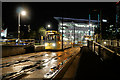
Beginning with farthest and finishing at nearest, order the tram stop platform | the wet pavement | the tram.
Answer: the tram < the wet pavement < the tram stop platform

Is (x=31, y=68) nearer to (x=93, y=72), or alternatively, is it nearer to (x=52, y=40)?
(x=93, y=72)

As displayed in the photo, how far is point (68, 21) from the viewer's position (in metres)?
117

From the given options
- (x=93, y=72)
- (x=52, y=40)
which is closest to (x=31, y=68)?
(x=93, y=72)

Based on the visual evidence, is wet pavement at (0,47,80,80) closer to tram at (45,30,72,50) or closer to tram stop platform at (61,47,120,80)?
tram stop platform at (61,47,120,80)

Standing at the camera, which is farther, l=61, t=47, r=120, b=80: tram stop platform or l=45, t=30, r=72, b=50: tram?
l=45, t=30, r=72, b=50: tram

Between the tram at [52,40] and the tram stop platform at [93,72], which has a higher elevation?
the tram at [52,40]

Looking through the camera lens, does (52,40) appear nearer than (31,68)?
No

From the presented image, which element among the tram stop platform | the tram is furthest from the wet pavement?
the tram

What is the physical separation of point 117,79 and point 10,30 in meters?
66.6

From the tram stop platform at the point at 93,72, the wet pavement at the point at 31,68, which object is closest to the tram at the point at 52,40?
the wet pavement at the point at 31,68

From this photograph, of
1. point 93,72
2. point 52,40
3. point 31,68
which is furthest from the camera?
point 52,40

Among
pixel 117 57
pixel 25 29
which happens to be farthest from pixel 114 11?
pixel 117 57

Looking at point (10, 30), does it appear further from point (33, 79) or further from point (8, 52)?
point (33, 79)

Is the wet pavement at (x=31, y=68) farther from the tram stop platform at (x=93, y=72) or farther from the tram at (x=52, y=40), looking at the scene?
the tram at (x=52, y=40)
